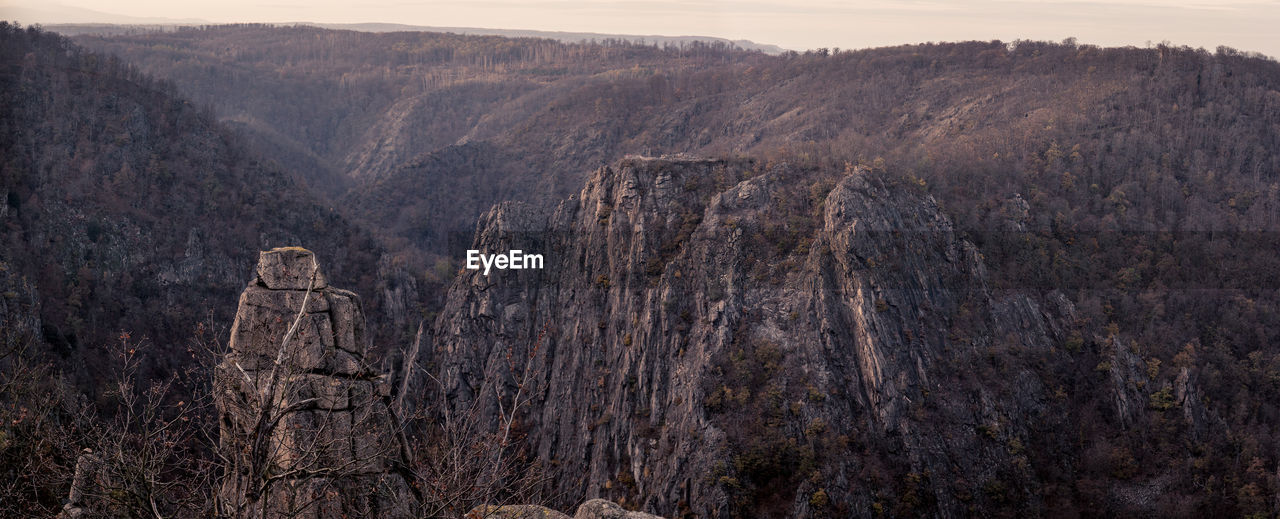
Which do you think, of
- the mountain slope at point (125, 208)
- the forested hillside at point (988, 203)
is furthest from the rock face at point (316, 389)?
the mountain slope at point (125, 208)

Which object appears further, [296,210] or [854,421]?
[296,210]

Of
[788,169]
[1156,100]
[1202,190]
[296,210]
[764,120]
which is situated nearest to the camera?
[788,169]

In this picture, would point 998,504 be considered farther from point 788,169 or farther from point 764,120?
point 764,120

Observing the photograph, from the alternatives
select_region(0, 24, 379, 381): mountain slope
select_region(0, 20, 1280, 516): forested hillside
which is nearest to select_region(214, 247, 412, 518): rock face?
select_region(0, 20, 1280, 516): forested hillside

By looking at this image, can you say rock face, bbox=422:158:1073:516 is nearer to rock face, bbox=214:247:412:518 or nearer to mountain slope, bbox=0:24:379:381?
rock face, bbox=214:247:412:518

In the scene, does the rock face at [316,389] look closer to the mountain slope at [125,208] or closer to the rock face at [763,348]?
the rock face at [763,348]

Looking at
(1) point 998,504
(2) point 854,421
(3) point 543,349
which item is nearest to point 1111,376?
(1) point 998,504
